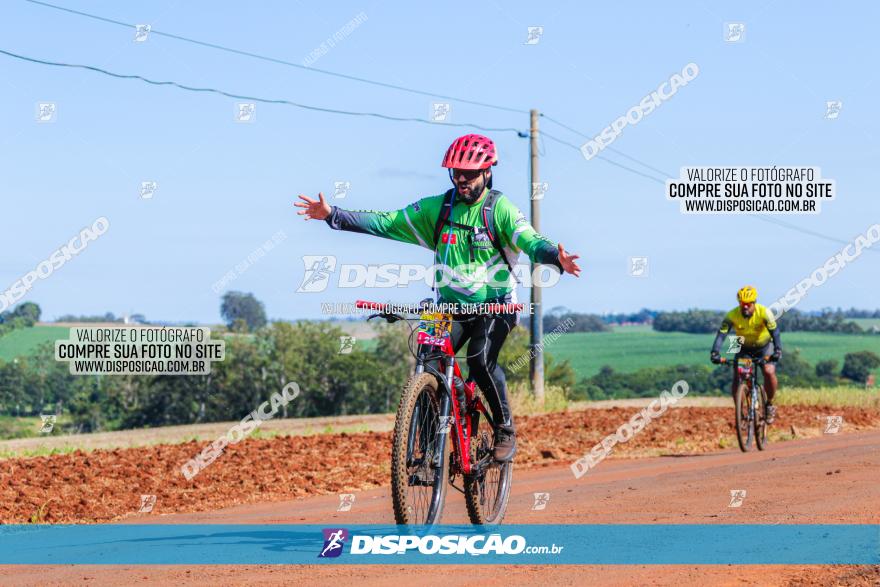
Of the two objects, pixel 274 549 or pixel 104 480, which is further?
pixel 104 480

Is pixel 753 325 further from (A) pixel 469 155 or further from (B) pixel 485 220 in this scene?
(A) pixel 469 155

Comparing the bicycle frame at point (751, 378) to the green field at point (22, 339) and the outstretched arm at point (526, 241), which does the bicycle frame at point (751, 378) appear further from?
the green field at point (22, 339)

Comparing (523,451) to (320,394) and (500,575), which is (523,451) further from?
(320,394)

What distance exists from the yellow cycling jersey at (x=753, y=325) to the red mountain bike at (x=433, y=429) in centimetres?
949

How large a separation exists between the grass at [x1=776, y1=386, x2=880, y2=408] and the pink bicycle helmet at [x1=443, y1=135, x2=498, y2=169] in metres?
22.9

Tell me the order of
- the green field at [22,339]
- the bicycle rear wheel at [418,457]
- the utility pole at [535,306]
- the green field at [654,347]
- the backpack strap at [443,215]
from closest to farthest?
the bicycle rear wheel at [418,457]
the backpack strap at [443,215]
the utility pole at [535,306]
the green field at [22,339]
the green field at [654,347]

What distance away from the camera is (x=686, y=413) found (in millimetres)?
26453

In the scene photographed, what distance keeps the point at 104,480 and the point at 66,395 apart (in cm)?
6389

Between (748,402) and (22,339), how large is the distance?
66407mm

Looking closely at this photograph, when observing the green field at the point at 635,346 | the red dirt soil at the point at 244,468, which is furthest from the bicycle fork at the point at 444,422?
the green field at the point at 635,346

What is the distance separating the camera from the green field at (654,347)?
90.1 meters

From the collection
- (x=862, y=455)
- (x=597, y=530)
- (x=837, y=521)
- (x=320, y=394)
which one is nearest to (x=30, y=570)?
(x=597, y=530)

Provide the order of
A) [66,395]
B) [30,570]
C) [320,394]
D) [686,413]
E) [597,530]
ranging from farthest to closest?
[320,394], [66,395], [686,413], [597,530], [30,570]

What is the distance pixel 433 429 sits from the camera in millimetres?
7914
